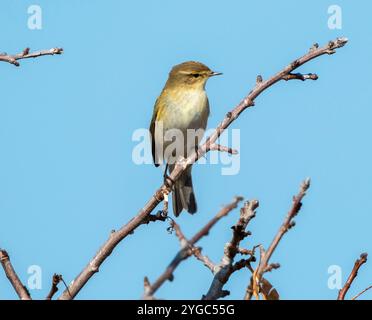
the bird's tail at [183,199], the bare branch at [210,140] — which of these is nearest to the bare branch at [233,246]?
the bare branch at [210,140]

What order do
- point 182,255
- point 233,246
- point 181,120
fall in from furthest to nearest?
1. point 181,120
2. point 233,246
3. point 182,255

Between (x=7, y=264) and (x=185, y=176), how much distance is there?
4859 mm

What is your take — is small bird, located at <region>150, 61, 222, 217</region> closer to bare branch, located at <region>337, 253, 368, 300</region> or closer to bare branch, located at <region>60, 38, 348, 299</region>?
bare branch, located at <region>60, 38, 348, 299</region>

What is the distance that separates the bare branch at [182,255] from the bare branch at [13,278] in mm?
1679

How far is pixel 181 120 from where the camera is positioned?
8.34 metres

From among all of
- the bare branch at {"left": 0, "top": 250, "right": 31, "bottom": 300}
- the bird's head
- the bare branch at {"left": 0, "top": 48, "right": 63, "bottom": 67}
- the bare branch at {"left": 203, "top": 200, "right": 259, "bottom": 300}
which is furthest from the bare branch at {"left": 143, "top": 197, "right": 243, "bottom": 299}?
the bird's head

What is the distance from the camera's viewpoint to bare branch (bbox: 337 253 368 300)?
3096 millimetres

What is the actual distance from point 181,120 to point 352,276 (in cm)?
533

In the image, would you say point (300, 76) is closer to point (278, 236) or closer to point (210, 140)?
point (210, 140)

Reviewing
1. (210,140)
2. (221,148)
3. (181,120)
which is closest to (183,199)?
(181,120)

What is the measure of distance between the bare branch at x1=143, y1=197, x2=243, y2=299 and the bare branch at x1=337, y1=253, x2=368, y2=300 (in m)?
0.90
